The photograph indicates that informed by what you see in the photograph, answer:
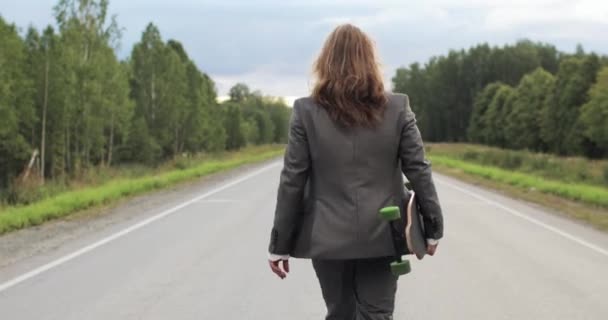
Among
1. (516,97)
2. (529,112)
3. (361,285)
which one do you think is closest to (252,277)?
(361,285)

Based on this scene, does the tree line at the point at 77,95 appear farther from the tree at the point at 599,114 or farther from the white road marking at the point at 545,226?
the tree at the point at 599,114

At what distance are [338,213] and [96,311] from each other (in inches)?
136

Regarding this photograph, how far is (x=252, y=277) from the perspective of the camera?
789 centimetres

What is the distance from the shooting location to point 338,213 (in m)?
3.49

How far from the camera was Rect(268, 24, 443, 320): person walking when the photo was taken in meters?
3.47

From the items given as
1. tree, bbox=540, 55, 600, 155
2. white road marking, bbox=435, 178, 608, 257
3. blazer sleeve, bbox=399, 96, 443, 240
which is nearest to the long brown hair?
blazer sleeve, bbox=399, 96, 443, 240

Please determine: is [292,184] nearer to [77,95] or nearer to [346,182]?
[346,182]

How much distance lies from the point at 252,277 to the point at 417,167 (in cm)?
461

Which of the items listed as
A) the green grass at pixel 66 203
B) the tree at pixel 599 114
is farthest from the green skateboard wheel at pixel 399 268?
the tree at pixel 599 114

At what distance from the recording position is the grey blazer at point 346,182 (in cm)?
346

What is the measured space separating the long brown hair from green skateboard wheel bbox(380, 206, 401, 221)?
1.25 feet

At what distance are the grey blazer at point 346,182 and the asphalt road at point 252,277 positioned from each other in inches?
106

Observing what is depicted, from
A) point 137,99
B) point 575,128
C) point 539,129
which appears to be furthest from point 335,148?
point 539,129

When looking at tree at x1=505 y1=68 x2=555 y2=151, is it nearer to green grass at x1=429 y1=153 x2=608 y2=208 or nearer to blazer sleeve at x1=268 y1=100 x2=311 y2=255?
green grass at x1=429 y1=153 x2=608 y2=208
